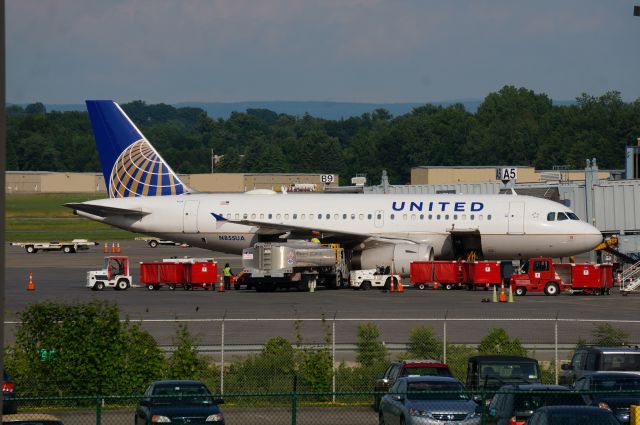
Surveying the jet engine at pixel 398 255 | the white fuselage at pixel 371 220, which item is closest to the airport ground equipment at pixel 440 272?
the jet engine at pixel 398 255

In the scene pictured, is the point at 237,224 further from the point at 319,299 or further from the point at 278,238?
the point at 319,299

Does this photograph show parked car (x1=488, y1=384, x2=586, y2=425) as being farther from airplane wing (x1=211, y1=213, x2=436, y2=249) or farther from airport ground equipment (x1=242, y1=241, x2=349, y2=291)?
airplane wing (x1=211, y1=213, x2=436, y2=249)

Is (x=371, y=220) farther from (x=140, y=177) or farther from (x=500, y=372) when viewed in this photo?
(x=500, y=372)

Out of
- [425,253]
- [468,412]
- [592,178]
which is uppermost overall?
[592,178]

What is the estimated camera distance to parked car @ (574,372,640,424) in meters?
20.8

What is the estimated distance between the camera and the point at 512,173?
88.2 m

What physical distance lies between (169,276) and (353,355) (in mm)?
24161

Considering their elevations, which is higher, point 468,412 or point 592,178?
point 592,178

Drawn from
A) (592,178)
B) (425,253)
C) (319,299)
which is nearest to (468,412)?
(319,299)

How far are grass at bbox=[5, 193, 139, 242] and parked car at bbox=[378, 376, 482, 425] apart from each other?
8171cm

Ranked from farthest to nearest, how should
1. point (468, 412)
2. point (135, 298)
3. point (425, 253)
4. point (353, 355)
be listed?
point (425, 253) → point (135, 298) → point (353, 355) → point (468, 412)

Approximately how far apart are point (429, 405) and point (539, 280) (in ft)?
102

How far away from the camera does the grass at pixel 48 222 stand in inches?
4375

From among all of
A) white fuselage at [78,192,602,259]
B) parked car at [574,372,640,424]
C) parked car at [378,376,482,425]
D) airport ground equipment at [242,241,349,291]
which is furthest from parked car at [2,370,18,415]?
white fuselage at [78,192,602,259]
